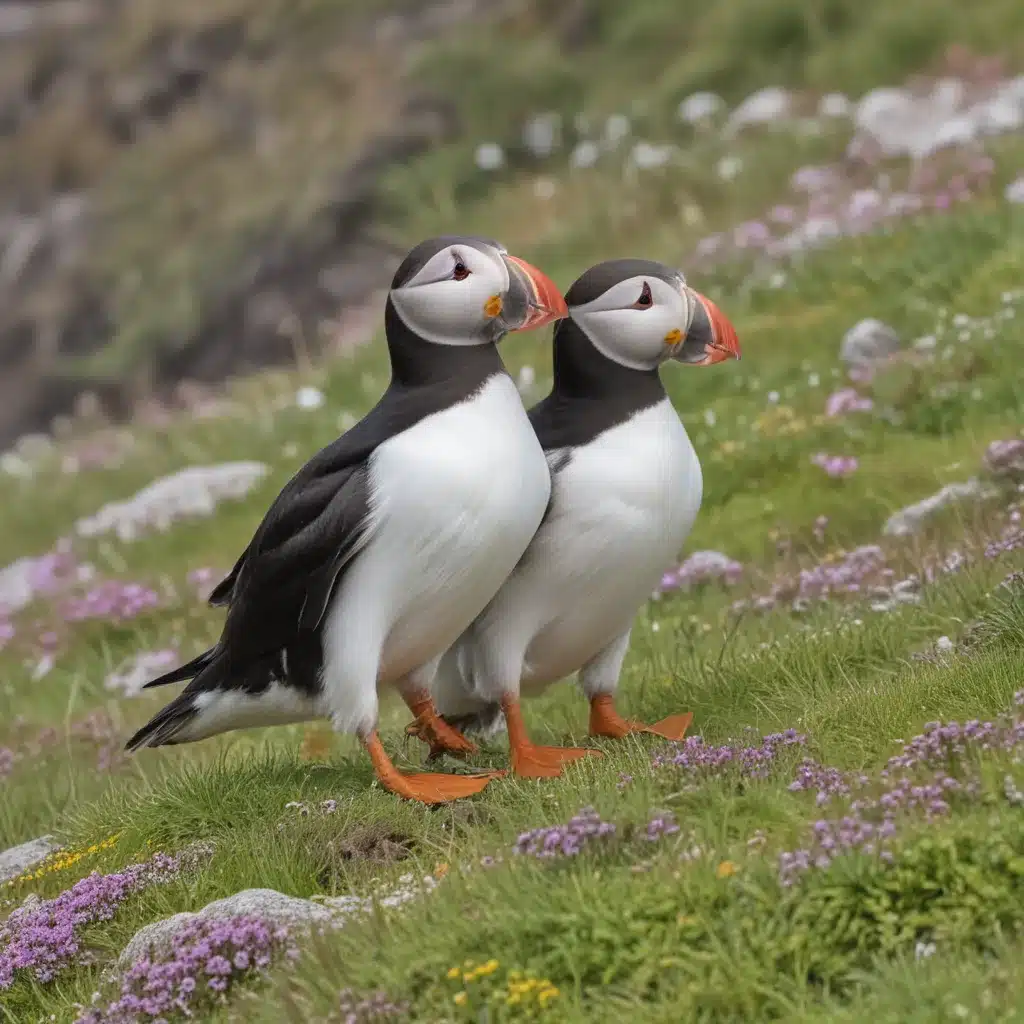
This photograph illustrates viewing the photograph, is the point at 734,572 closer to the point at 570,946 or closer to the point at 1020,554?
the point at 1020,554

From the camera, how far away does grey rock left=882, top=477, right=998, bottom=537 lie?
8312 mm

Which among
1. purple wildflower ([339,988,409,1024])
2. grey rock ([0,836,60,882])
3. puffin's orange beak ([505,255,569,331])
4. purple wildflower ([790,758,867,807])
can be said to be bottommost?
grey rock ([0,836,60,882])

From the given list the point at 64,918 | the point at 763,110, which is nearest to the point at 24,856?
the point at 64,918

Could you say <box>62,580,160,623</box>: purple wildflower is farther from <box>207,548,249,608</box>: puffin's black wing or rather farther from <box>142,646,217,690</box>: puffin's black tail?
<box>142,646,217,690</box>: puffin's black tail

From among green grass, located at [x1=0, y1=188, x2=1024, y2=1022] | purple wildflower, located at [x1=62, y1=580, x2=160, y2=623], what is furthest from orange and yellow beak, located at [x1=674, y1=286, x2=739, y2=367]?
purple wildflower, located at [x1=62, y1=580, x2=160, y2=623]

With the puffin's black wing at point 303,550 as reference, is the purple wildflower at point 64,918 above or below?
below

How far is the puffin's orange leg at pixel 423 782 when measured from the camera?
19.2 feet

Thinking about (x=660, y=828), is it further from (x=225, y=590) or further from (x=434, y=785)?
(x=225, y=590)

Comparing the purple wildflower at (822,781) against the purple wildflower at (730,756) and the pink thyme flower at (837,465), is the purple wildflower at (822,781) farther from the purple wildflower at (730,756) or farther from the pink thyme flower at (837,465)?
the pink thyme flower at (837,465)

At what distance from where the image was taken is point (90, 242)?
24.4 meters

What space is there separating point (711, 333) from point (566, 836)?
2219 mm

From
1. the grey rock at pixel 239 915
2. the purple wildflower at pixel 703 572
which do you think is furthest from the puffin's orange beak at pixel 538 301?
the purple wildflower at pixel 703 572

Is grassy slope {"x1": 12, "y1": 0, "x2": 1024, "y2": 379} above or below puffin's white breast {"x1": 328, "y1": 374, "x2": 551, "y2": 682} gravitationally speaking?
below

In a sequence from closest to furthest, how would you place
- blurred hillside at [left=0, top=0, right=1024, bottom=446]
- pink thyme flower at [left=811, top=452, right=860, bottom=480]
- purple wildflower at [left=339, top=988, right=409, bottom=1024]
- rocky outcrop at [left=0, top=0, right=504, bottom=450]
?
purple wildflower at [left=339, top=988, right=409, bottom=1024] < pink thyme flower at [left=811, top=452, right=860, bottom=480] < blurred hillside at [left=0, top=0, right=1024, bottom=446] < rocky outcrop at [left=0, top=0, right=504, bottom=450]
